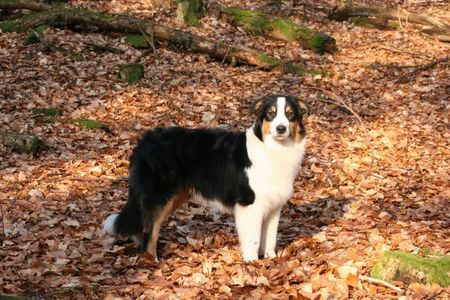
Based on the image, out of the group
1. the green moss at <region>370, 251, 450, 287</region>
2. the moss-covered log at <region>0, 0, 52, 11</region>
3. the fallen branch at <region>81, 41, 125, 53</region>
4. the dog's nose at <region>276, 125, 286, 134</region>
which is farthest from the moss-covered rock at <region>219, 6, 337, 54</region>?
the green moss at <region>370, 251, 450, 287</region>

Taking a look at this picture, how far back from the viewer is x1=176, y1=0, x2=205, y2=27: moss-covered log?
53.3ft

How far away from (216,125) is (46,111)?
10.9ft

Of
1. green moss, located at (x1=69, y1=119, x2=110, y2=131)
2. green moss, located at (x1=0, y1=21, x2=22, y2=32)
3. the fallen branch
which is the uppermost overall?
green moss, located at (x1=0, y1=21, x2=22, y2=32)

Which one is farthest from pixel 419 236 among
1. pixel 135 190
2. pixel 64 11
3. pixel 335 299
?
pixel 64 11

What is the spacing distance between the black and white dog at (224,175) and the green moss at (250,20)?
10.4 metres

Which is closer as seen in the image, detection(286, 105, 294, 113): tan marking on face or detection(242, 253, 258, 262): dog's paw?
detection(286, 105, 294, 113): tan marking on face

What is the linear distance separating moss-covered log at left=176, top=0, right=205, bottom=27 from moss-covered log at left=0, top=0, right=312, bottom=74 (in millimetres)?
1476

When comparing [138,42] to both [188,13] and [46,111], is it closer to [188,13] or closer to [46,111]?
[188,13]

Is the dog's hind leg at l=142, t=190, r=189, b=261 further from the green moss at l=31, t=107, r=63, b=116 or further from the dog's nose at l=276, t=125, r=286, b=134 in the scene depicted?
the green moss at l=31, t=107, r=63, b=116

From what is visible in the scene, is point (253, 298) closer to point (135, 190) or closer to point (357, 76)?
point (135, 190)

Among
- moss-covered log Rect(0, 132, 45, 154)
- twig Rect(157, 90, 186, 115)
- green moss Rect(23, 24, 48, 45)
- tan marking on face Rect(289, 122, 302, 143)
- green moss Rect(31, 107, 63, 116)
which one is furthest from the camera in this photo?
green moss Rect(23, 24, 48, 45)

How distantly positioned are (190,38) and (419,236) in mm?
9592

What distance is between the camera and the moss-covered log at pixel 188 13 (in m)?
16.2

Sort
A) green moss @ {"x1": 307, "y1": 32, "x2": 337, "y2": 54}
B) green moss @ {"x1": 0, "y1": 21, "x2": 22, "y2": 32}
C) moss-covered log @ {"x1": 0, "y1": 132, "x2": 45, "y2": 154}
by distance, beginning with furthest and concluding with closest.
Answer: green moss @ {"x1": 307, "y1": 32, "x2": 337, "y2": 54} < green moss @ {"x1": 0, "y1": 21, "x2": 22, "y2": 32} < moss-covered log @ {"x1": 0, "y1": 132, "x2": 45, "y2": 154}
